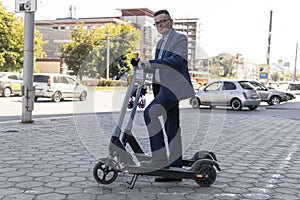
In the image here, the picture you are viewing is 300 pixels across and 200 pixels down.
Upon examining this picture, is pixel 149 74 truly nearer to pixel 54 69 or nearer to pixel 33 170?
pixel 33 170

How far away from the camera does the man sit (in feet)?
13.7

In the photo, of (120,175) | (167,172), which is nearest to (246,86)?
(120,175)

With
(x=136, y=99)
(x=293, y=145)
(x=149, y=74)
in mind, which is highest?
(x=149, y=74)

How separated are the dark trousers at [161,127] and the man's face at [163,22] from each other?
0.72 metres

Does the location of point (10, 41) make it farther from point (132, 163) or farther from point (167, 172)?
point (167, 172)

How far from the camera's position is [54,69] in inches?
2148

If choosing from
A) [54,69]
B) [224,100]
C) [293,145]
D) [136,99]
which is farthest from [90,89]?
[54,69]

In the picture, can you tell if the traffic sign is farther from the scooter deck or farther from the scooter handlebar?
the scooter deck

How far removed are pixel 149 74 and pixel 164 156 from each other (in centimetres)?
93

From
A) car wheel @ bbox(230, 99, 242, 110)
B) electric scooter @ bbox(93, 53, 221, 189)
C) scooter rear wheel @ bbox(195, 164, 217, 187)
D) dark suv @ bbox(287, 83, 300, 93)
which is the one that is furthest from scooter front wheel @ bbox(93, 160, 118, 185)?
dark suv @ bbox(287, 83, 300, 93)

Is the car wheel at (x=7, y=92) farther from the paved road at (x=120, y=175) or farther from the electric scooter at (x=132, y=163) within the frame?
the electric scooter at (x=132, y=163)

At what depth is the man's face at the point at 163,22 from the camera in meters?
4.27

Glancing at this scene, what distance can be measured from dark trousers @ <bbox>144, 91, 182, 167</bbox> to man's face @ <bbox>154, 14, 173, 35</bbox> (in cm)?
72

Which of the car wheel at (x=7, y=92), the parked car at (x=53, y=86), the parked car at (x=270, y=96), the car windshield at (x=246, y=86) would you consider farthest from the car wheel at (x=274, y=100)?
the car wheel at (x=7, y=92)
